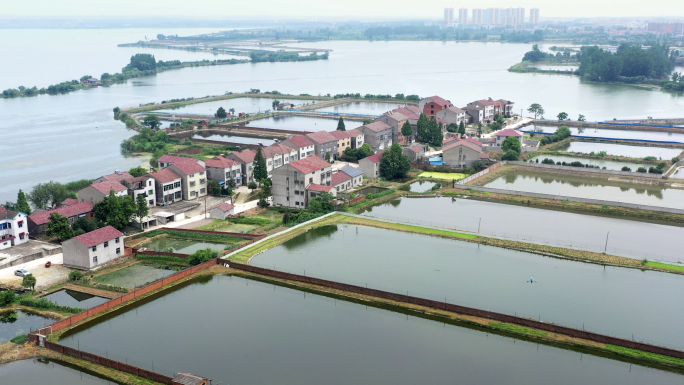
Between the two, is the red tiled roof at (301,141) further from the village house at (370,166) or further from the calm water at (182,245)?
the calm water at (182,245)

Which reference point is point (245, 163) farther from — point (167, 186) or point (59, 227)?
point (59, 227)

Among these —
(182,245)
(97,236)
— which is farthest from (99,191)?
(182,245)

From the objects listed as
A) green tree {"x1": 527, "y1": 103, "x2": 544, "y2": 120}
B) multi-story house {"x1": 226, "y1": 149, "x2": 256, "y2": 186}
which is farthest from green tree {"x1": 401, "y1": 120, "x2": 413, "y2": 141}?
green tree {"x1": 527, "y1": 103, "x2": 544, "y2": 120}

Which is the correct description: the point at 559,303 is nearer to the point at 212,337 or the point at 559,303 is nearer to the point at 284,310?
the point at 284,310

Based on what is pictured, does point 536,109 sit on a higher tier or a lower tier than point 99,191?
higher

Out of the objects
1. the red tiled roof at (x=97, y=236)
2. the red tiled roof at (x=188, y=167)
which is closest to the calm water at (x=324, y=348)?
the red tiled roof at (x=97, y=236)

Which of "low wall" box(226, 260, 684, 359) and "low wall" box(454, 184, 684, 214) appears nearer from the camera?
"low wall" box(226, 260, 684, 359)

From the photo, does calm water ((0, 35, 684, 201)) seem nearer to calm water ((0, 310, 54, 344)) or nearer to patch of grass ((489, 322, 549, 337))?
calm water ((0, 310, 54, 344))
